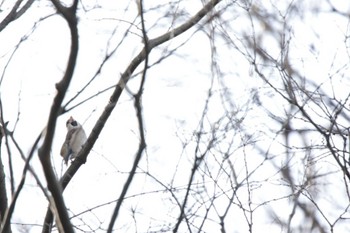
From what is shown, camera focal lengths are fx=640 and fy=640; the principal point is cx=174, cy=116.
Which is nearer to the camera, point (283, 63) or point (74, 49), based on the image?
point (74, 49)

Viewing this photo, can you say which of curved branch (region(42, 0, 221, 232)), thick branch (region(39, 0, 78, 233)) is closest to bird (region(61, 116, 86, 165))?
curved branch (region(42, 0, 221, 232))

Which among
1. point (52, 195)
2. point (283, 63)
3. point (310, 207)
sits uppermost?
point (283, 63)

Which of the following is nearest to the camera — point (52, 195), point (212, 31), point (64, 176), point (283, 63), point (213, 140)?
point (52, 195)

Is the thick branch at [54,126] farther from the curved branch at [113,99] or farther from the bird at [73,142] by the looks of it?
the bird at [73,142]

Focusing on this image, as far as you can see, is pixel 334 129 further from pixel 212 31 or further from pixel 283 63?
pixel 212 31

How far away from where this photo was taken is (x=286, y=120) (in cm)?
397

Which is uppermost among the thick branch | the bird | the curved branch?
the bird

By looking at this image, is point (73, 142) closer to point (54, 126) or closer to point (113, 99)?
point (113, 99)

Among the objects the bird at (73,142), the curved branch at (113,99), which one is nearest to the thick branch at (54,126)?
the curved branch at (113,99)

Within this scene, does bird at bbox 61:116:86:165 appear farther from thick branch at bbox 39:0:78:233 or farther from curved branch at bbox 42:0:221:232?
thick branch at bbox 39:0:78:233

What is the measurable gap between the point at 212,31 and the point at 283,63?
1.77 feet

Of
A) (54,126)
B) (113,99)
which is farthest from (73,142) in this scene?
(54,126)

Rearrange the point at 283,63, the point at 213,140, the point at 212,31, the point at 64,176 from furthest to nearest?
the point at 64,176
the point at 283,63
the point at 212,31
the point at 213,140

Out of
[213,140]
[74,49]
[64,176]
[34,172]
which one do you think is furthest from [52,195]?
[64,176]
